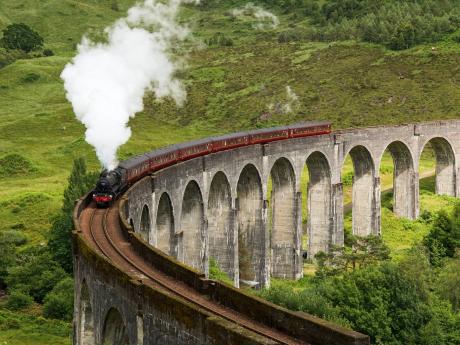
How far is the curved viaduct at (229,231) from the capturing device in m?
20.5

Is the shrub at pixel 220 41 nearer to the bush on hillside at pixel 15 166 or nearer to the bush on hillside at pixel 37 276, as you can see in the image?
the bush on hillside at pixel 15 166

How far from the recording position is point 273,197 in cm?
5528

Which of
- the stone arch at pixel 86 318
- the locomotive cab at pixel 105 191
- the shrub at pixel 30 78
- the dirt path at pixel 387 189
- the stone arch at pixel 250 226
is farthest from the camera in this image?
the shrub at pixel 30 78

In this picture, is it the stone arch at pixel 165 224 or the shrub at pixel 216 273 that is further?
the shrub at pixel 216 273

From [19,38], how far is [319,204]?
94.2m

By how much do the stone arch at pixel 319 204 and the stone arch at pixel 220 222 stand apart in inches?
442

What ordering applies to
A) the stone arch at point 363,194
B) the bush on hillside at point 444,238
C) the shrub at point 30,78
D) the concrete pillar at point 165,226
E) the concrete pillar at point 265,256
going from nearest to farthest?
the concrete pillar at point 165,226, the concrete pillar at point 265,256, the bush on hillside at point 444,238, the stone arch at point 363,194, the shrub at point 30,78

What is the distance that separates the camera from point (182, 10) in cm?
17200


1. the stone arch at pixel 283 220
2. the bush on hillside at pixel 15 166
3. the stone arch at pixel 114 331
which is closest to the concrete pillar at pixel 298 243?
the stone arch at pixel 283 220

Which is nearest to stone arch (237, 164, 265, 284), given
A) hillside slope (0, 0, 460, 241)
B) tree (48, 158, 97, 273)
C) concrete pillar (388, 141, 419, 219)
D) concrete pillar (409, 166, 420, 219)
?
tree (48, 158, 97, 273)

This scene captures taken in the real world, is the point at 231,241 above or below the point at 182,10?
below

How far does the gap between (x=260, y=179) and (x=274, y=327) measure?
3147 centimetres

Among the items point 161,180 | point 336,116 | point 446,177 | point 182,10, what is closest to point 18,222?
point 161,180

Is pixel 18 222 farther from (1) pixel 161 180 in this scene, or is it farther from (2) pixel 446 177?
(2) pixel 446 177
